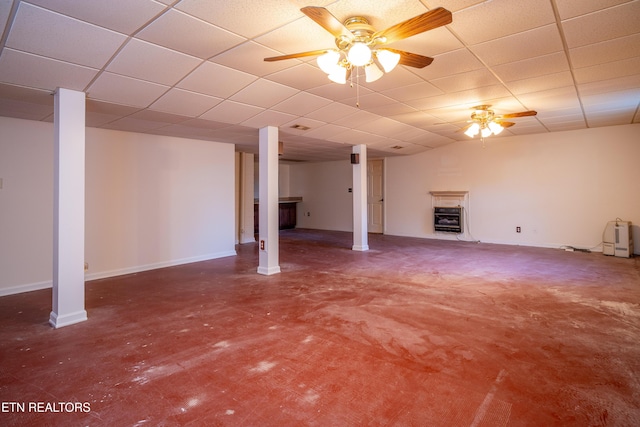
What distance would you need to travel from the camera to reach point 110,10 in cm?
226

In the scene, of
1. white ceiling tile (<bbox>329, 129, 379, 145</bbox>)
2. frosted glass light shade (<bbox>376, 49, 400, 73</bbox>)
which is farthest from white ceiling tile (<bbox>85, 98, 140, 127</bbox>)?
white ceiling tile (<bbox>329, 129, 379, 145</bbox>)

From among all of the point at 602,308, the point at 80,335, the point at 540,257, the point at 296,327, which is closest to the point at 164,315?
the point at 80,335

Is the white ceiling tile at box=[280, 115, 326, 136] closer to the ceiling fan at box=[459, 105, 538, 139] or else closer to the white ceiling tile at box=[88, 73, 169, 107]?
the white ceiling tile at box=[88, 73, 169, 107]

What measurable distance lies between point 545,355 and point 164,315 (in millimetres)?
3543

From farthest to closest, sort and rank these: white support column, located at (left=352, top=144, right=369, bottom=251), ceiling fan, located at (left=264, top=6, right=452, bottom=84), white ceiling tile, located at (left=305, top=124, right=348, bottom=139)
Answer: white support column, located at (left=352, top=144, right=369, bottom=251) → white ceiling tile, located at (left=305, top=124, right=348, bottom=139) → ceiling fan, located at (left=264, top=6, right=452, bottom=84)

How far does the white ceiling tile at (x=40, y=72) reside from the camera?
8.95 ft

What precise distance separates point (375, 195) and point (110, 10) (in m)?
8.68

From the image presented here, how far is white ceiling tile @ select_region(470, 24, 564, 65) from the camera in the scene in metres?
2.74

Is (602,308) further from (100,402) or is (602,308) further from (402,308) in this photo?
(100,402)

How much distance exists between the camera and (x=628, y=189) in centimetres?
653

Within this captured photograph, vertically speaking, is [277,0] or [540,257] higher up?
[277,0]

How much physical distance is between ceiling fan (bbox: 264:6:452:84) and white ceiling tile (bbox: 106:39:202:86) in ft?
3.38

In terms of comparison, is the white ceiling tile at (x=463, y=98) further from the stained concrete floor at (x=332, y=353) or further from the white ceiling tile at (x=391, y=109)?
the stained concrete floor at (x=332, y=353)

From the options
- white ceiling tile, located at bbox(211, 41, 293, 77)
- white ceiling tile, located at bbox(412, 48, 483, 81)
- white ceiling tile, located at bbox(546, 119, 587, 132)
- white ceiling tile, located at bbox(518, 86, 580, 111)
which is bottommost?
white ceiling tile, located at bbox(211, 41, 293, 77)
